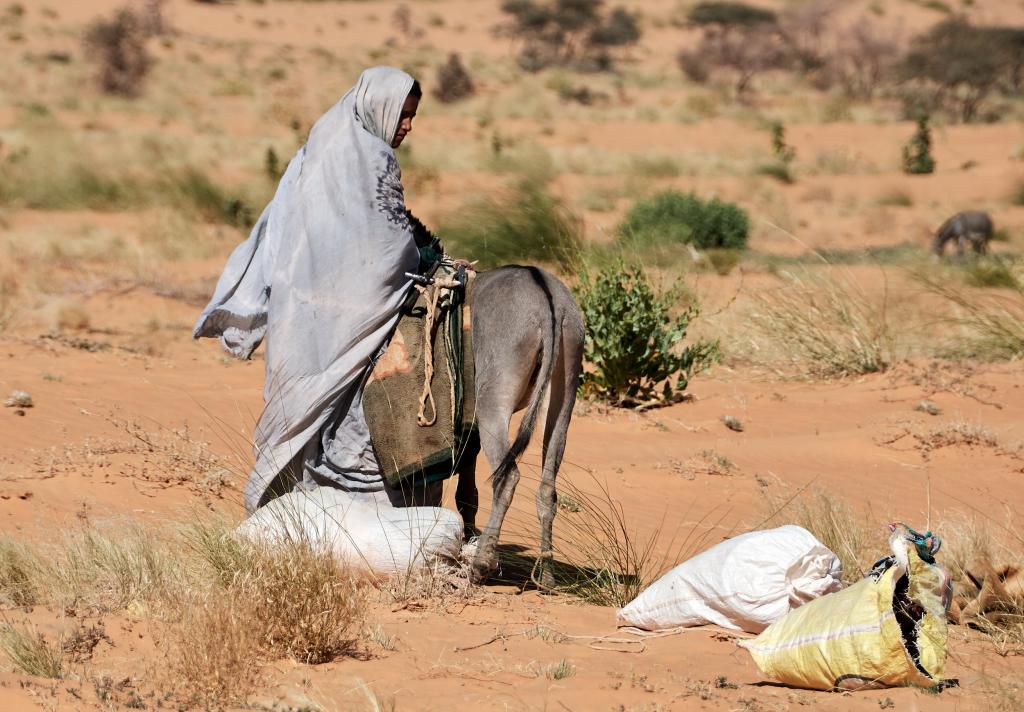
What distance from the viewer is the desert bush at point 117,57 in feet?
122

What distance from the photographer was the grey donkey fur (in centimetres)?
1877

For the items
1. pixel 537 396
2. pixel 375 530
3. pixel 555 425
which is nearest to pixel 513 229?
pixel 555 425

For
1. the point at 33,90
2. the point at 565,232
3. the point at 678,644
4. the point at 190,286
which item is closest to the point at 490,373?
the point at 678,644

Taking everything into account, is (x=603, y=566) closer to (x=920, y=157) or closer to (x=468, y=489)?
(x=468, y=489)

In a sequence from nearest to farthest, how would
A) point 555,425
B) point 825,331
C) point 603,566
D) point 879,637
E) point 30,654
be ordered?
point 30,654
point 879,637
point 555,425
point 603,566
point 825,331

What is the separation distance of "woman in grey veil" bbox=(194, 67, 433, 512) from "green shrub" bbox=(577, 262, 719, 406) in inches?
184

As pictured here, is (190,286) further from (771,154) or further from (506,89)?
(506,89)

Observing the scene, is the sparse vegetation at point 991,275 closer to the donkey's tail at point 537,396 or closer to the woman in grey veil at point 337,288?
the donkey's tail at point 537,396

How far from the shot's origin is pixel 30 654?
13.2 ft

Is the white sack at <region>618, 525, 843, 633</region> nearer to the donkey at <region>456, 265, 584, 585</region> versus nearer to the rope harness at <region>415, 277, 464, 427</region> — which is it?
the donkey at <region>456, 265, 584, 585</region>

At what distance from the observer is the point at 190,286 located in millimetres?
14516

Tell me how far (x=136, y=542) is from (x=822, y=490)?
12.1 ft

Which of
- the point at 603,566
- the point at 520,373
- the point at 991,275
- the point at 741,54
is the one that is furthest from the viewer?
the point at 741,54

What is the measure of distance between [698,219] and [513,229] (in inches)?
291
